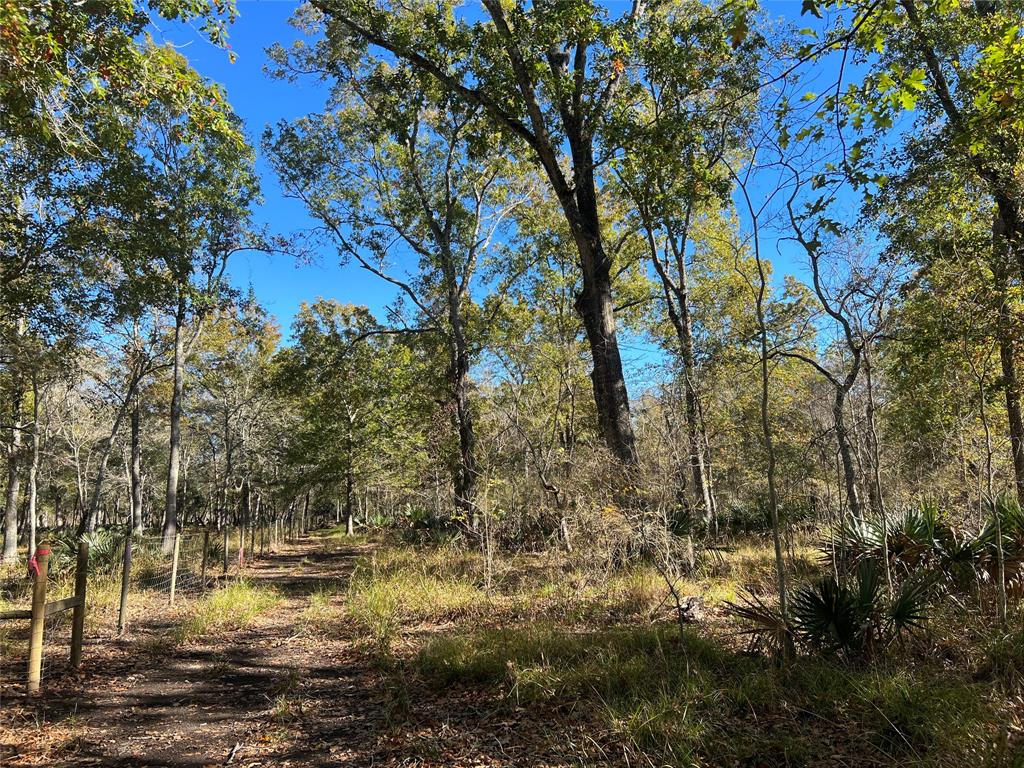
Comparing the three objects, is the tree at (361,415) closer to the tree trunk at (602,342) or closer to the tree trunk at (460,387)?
the tree trunk at (460,387)

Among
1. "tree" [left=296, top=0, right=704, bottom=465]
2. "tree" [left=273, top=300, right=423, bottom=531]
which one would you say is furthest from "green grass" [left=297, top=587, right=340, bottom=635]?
"tree" [left=273, top=300, right=423, bottom=531]

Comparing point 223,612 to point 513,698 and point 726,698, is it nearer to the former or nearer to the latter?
point 513,698

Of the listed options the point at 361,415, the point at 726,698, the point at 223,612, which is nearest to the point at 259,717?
the point at 726,698

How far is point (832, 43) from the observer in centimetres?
445

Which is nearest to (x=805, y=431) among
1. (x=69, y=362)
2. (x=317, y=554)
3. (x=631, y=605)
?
(x=631, y=605)

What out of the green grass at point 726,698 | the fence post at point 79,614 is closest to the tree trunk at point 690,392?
the green grass at point 726,698

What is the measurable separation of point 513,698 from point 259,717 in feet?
7.34

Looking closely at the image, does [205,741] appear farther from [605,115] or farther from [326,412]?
[326,412]

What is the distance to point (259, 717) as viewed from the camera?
499cm

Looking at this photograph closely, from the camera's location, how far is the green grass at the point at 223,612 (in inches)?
309

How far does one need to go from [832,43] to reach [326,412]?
23.0 m

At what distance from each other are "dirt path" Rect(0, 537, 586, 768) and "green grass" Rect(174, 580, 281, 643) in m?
0.62

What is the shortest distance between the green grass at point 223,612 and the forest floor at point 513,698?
0.23ft

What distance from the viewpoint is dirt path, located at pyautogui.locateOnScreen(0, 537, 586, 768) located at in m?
4.18
